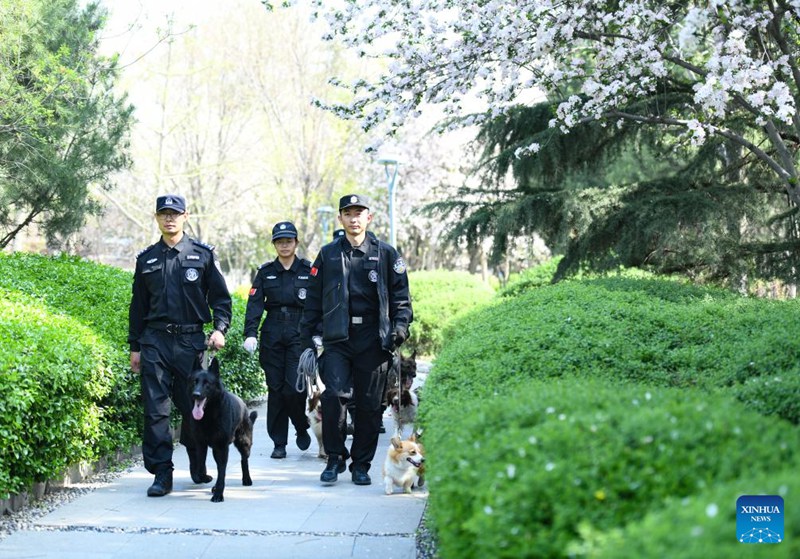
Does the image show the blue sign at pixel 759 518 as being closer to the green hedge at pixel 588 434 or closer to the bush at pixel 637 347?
the green hedge at pixel 588 434

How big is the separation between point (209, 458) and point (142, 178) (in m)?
28.4

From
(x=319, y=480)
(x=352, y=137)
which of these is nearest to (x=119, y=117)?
(x=319, y=480)

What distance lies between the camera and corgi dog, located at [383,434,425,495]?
723 cm

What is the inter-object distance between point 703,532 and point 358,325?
5.28 meters

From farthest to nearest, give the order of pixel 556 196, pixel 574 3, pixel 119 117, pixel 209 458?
pixel 119 117
pixel 556 196
pixel 574 3
pixel 209 458

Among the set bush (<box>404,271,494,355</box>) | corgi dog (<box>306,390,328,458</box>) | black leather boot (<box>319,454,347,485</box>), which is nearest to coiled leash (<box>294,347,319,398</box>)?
corgi dog (<box>306,390,328,458</box>)

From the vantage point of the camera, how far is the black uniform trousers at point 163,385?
7383mm

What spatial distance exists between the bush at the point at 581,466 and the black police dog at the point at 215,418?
3.34 metres

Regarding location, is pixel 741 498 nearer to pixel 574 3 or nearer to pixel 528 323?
pixel 528 323

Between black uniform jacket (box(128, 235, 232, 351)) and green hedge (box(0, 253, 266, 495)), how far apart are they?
0.52 meters

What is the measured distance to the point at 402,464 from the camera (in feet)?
24.0

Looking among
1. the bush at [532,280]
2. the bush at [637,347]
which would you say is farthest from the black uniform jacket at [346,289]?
the bush at [532,280]

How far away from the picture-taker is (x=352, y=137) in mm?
34500

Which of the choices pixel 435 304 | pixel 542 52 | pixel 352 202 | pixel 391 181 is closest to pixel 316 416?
pixel 352 202
